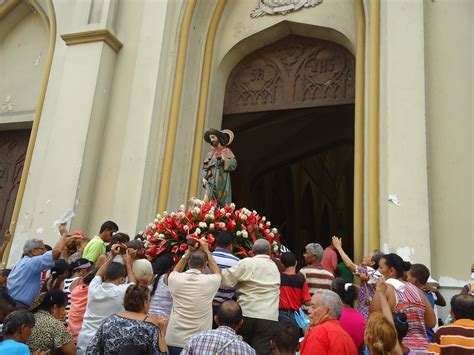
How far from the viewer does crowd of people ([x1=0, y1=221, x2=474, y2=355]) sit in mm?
3367

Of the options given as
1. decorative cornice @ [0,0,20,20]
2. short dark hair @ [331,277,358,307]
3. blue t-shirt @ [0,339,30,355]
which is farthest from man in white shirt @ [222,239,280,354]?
decorative cornice @ [0,0,20,20]

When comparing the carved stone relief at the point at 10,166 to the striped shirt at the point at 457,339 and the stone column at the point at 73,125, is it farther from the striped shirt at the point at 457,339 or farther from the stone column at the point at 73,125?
the striped shirt at the point at 457,339

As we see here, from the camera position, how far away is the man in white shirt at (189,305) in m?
4.14

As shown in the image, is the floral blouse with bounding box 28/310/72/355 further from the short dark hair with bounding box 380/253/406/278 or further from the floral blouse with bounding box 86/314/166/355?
the short dark hair with bounding box 380/253/406/278

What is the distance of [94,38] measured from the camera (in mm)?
9578

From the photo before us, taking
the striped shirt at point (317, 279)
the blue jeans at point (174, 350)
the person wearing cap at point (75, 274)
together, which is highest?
the striped shirt at point (317, 279)

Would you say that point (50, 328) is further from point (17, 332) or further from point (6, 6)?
point (6, 6)

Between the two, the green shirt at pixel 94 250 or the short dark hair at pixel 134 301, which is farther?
the green shirt at pixel 94 250

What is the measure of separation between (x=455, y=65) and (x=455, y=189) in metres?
1.94

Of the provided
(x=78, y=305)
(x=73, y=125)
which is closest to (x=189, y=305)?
(x=78, y=305)

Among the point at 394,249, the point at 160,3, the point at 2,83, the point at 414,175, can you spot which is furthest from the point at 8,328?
the point at 2,83

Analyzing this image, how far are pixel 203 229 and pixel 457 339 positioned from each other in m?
3.30

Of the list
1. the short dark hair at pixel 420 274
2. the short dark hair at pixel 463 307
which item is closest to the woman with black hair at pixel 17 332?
the short dark hair at pixel 463 307

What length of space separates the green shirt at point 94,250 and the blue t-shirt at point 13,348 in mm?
2420
